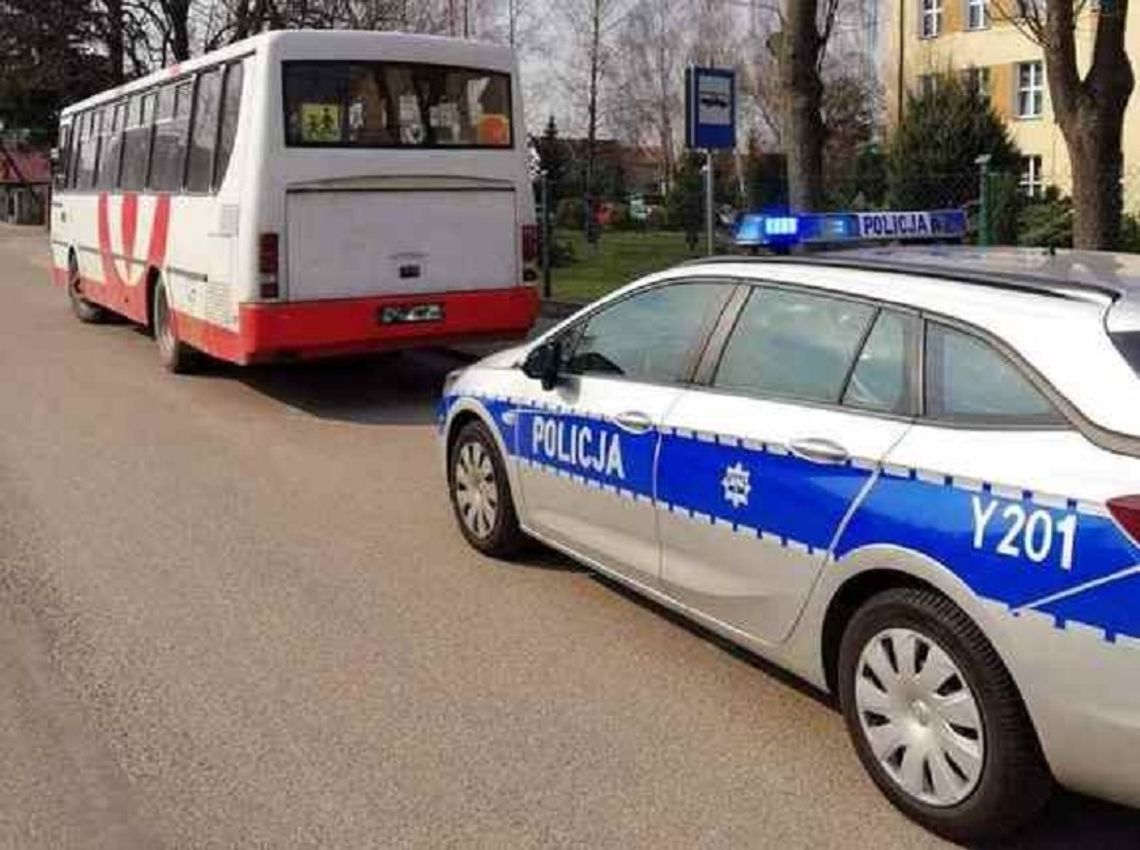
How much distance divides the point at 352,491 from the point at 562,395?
2.77m

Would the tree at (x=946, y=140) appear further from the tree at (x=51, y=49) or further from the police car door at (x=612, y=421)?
the police car door at (x=612, y=421)

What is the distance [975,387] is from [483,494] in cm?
309

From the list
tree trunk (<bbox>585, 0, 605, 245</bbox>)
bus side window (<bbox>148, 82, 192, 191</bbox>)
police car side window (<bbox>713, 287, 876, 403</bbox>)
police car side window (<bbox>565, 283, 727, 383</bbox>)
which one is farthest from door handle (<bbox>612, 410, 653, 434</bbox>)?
tree trunk (<bbox>585, 0, 605, 245</bbox>)

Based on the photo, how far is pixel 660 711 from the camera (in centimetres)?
467

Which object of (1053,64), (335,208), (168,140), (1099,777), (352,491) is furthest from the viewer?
(168,140)

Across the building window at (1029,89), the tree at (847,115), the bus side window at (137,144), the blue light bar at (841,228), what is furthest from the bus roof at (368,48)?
the building window at (1029,89)

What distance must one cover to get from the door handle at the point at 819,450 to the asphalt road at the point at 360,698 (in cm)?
93

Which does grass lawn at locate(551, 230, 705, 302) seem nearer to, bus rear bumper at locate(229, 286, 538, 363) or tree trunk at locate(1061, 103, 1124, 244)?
bus rear bumper at locate(229, 286, 538, 363)

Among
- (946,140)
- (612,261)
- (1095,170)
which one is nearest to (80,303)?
(612,261)

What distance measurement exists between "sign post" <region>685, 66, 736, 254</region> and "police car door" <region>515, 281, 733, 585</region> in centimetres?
627

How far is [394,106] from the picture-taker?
10875mm

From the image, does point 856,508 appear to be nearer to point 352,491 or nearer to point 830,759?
point 830,759

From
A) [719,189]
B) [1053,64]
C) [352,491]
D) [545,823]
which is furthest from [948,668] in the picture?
[719,189]

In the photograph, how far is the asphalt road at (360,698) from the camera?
3.88m
